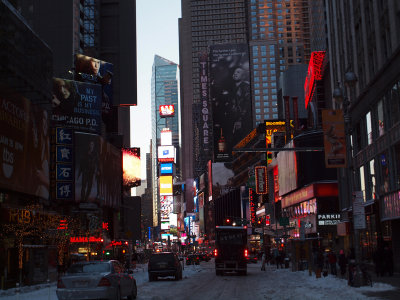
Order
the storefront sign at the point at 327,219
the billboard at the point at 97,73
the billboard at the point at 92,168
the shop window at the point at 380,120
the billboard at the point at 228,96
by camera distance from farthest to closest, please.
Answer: the billboard at the point at 228,96, the billboard at the point at 97,73, the billboard at the point at 92,168, the storefront sign at the point at 327,219, the shop window at the point at 380,120

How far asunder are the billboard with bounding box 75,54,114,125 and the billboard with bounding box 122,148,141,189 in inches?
520

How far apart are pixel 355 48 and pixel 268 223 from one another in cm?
6281

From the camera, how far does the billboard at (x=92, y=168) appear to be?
245 ft

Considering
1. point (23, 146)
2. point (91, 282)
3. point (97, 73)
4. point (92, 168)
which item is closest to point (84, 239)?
point (92, 168)

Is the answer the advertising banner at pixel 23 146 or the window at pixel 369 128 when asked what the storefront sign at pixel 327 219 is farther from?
the advertising banner at pixel 23 146

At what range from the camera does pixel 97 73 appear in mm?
92250

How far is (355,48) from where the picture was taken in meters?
42.9

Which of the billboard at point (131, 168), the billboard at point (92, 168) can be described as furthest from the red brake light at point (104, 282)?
the billboard at point (131, 168)

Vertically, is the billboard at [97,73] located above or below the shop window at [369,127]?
above

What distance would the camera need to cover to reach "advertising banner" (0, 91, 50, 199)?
45344mm

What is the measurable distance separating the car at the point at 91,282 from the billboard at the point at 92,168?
5549cm

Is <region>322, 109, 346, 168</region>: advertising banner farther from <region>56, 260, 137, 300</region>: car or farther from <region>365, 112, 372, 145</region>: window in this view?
<region>365, 112, 372, 145</region>: window

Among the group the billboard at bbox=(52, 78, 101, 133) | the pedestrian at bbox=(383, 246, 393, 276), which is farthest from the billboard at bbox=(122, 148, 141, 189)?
the pedestrian at bbox=(383, 246, 393, 276)

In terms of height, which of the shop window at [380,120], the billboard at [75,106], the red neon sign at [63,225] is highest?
the billboard at [75,106]
